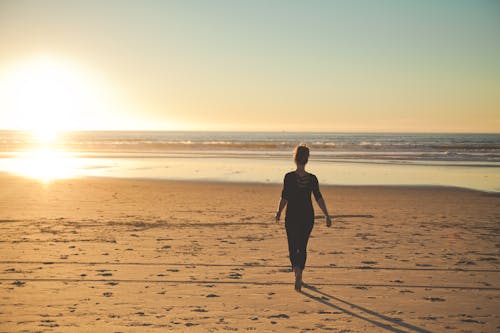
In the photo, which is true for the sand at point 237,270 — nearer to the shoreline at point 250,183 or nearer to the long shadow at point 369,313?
the long shadow at point 369,313

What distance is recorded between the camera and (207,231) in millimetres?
9594

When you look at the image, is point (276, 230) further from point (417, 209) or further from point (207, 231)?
point (417, 209)

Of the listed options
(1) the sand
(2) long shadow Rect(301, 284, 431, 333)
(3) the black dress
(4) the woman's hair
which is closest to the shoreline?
(1) the sand

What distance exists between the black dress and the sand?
564 millimetres

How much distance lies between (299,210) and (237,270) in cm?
152

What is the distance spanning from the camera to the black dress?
5.88 metres

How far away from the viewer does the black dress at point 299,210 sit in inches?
231

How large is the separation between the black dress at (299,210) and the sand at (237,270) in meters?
0.56

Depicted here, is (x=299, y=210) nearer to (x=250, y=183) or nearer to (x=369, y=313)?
(x=369, y=313)

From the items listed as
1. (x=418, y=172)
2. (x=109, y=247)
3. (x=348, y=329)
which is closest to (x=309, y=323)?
(x=348, y=329)

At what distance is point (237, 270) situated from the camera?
6.69 meters

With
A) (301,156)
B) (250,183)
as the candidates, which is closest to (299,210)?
(301,156)

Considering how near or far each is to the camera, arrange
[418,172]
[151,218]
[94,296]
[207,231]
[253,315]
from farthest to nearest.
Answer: [418,172]
[151,218]
[207,231]
[94,296]
[253,315]

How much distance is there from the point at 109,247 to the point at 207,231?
2.25 m
